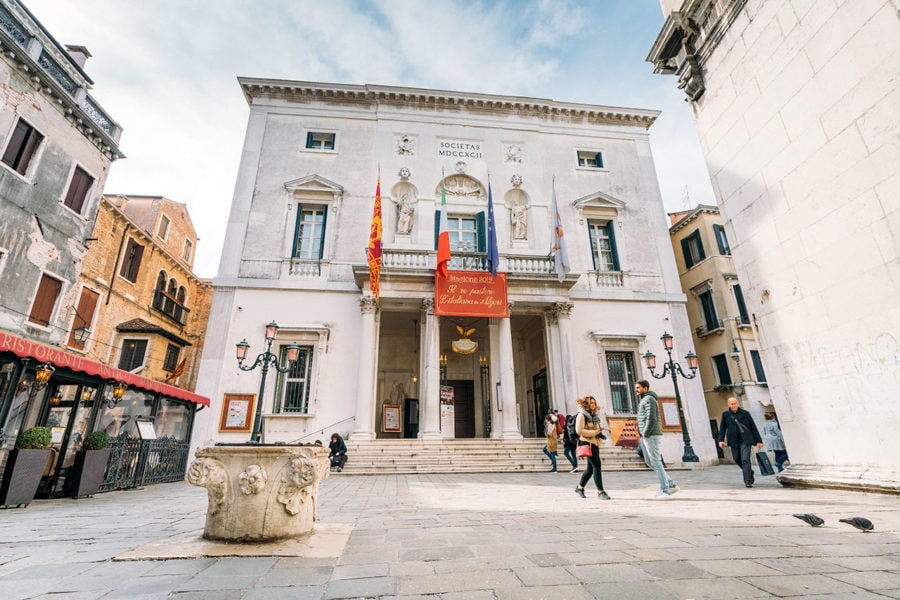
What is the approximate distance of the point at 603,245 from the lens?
700 inches

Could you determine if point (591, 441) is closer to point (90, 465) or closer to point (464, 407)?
point (90, 465)

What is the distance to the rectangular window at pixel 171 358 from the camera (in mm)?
21303

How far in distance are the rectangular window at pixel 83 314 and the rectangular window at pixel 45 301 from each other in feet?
6.38

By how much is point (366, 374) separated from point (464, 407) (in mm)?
5991

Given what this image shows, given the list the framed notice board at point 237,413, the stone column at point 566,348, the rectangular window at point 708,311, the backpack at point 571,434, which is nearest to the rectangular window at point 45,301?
the framed notice board at point 237,413

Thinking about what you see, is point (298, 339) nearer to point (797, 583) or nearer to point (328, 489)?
point (328, 489)

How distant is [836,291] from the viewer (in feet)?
17.9

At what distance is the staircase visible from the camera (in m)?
11.9

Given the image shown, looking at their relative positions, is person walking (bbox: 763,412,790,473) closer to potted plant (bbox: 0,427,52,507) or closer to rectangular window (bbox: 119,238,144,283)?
potted plant (bbox: 0,427,52,507)

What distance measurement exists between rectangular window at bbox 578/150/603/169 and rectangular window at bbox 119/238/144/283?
21.5m

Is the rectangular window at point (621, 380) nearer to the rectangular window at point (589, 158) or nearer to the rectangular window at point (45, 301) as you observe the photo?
the rectangular window at point (589, 158)

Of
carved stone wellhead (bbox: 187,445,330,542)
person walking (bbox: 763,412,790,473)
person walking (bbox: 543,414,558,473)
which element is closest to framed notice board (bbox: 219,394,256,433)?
person walking (bbox: 543,414,558,473)

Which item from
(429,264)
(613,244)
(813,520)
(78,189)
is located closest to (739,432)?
(813,520)

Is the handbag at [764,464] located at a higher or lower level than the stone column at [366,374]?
lower
